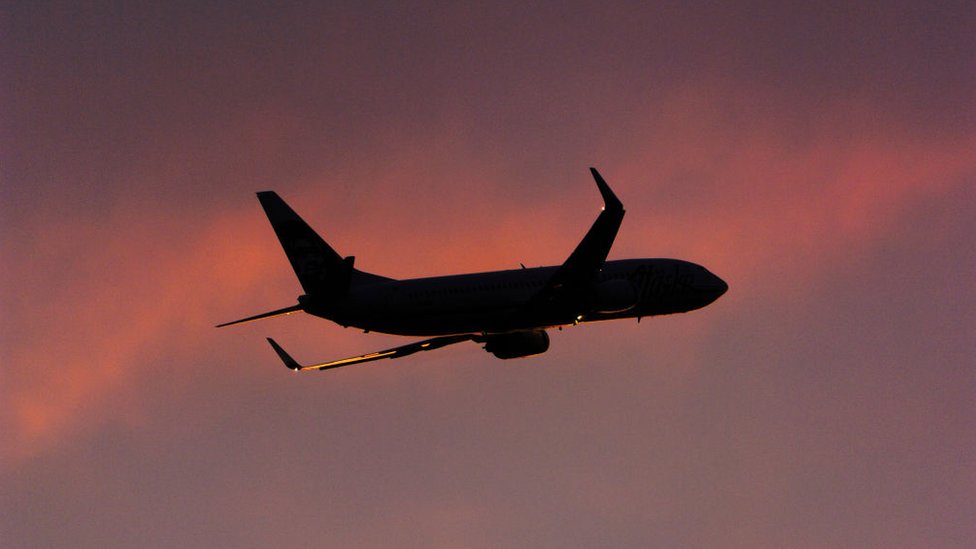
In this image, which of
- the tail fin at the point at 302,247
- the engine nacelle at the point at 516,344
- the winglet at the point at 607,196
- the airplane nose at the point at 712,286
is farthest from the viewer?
the airplane nose at the point at 712,286

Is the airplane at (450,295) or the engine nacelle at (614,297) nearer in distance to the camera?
the airplane at (450,295)

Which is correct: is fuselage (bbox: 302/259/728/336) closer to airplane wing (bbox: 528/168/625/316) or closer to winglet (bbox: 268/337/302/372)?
airplane wing (bbox: 528/168/625/316)

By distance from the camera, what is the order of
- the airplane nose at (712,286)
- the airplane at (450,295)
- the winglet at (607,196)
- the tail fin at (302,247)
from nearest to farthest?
the winglet at (607,196) → the airplane at (450,295) → the tail fin at (302,247) → the airplane nose at (712,286)

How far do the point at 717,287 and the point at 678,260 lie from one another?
3.00 m

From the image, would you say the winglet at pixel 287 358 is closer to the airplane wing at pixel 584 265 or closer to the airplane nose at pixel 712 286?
the airplane wing at pixel 584 265

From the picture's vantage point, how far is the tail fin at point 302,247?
63.3 m

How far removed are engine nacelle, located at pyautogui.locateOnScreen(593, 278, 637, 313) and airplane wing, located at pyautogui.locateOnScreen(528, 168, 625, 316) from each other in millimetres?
894

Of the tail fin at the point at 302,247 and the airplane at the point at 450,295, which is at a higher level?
the tail fin at the point at 302,247

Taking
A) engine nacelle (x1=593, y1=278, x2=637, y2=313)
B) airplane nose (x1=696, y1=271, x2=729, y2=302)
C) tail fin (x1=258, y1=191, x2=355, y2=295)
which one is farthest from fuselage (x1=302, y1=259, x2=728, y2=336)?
airplane nose (x1=696, y1=271, x2=729, y2=302)

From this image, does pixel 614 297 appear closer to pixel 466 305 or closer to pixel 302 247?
pixel 466 305

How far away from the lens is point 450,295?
6288cm

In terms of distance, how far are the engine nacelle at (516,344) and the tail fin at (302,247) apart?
1046 centimetres

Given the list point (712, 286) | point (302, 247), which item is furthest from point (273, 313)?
point (712, 286)

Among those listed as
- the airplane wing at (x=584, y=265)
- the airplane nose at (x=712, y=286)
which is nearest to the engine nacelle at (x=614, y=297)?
the airplane wing at (x=584, y=265)
